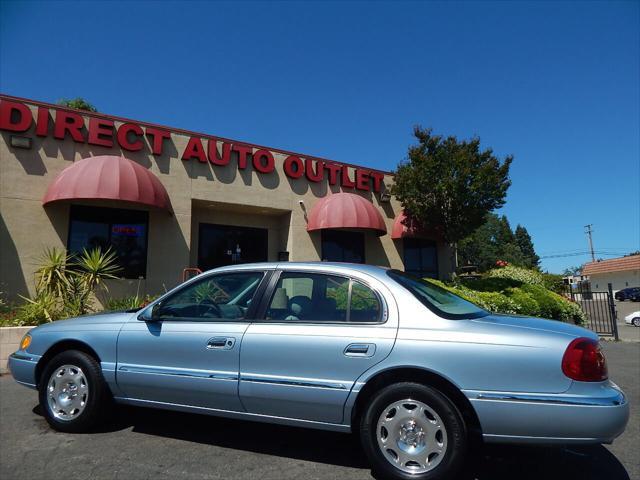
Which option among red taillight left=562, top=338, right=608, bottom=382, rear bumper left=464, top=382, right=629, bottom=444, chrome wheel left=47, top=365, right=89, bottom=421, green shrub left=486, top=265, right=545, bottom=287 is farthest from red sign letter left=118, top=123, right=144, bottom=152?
green shrub left=486, top=265, right=545, bottom=287

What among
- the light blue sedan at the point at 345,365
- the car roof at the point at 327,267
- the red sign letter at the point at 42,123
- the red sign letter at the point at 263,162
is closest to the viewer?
the light blue sedan at the point at 345,365

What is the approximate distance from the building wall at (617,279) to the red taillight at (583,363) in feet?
190

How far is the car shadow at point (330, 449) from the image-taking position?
128 inches

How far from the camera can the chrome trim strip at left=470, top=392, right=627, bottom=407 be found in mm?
2721

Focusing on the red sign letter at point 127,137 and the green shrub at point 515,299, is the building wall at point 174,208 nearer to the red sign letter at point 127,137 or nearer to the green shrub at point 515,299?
the red sign letter at point 127,137

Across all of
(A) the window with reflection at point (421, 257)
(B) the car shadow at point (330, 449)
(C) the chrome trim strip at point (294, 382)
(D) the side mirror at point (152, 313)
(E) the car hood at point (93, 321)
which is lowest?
(B) the car shadow at point (330, 449)

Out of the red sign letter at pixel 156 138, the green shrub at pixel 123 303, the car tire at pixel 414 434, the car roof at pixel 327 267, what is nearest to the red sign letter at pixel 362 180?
the red sign letter at pixel 156 138

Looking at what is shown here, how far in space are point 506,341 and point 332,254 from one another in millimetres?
12118

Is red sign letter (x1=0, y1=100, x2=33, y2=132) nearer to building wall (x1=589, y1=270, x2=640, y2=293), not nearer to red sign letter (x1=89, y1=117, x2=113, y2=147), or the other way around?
red sign letter (x1=89, y1=117, x2=113, y2=147)

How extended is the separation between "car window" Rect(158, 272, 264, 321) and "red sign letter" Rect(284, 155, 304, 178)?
34.6 feet

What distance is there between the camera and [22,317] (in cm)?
841

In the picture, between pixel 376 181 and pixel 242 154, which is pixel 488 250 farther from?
pixel 242 154

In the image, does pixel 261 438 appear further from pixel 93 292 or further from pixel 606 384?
pixel 93 292

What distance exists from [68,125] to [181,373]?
995 cm
